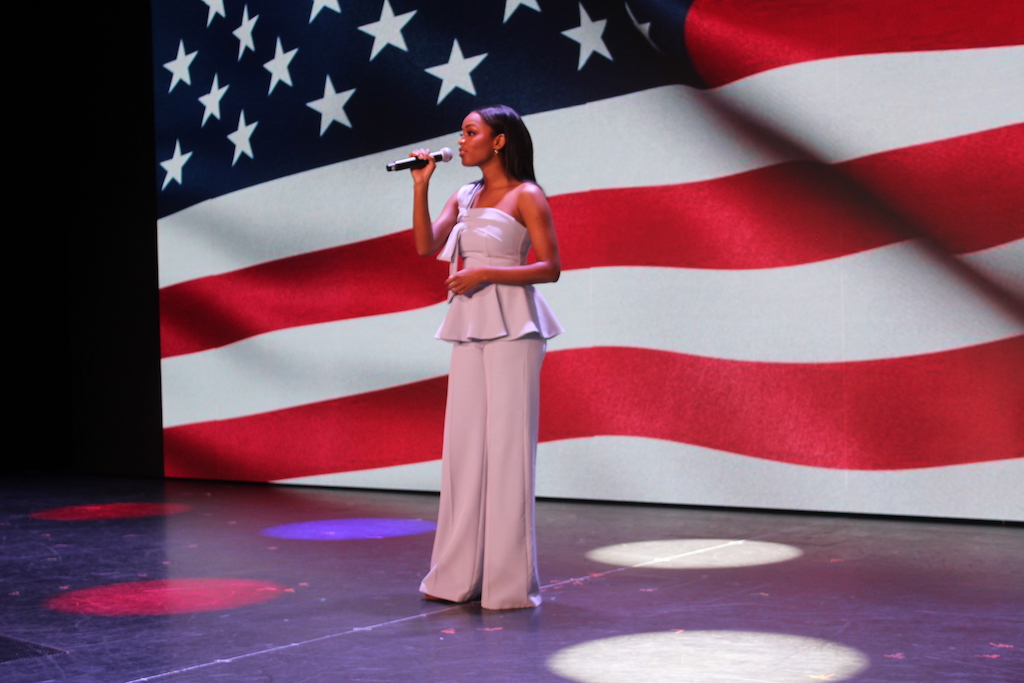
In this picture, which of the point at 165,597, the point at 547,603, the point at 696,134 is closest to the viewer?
the point at 547,603

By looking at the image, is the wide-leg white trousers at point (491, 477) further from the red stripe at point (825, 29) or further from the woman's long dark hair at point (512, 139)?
the red stripe at point (825, 29)

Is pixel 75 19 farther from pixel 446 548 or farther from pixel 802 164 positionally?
pixel 446 548

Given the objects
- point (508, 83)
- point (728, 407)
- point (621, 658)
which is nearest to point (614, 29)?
point (508, 83)

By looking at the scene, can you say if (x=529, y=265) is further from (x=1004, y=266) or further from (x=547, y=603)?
(x=1004, y=266)

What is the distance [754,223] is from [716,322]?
1.40ft

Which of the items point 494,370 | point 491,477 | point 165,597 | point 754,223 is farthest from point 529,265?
point 754,223

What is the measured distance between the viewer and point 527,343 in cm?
296

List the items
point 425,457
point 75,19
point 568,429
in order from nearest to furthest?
point 568,429 < point 425,457 < point 75,19

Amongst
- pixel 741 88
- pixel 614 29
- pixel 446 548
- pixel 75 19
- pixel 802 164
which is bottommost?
pixel 446 548

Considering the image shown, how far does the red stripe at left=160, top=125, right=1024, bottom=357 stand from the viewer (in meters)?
4.28

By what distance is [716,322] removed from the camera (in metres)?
4.81

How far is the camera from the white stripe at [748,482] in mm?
4316

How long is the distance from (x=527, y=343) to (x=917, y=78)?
2262mm

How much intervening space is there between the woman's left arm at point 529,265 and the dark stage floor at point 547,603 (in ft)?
2.68
